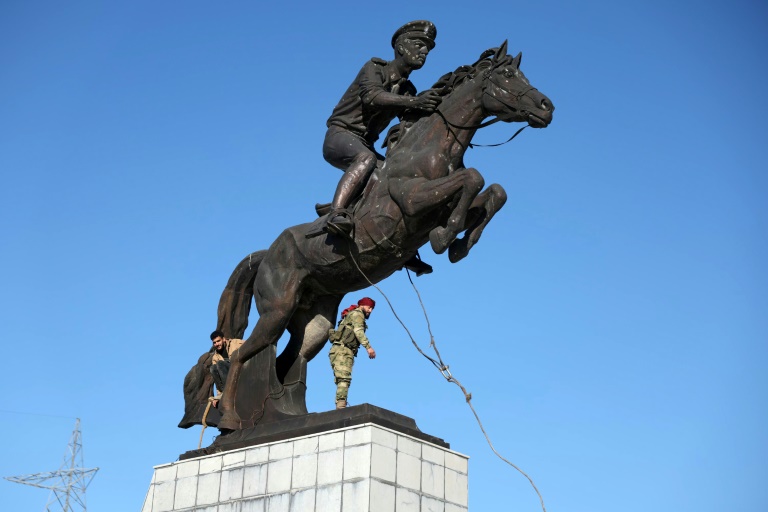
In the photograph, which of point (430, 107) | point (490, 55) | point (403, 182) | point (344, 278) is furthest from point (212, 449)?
point (490, 55)

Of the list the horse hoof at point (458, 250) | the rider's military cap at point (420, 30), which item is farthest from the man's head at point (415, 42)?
the horse hoof at point (458, 250)

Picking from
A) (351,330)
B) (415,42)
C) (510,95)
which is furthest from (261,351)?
(510,95)

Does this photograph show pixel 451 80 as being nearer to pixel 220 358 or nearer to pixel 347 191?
pixel 347 191

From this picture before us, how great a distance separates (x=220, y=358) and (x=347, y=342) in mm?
2002

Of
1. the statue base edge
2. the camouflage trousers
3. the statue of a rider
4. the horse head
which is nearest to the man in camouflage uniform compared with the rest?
the camouflage trousers

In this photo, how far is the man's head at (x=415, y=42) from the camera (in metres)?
12.2

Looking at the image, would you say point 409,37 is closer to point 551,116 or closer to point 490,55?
point 490,55

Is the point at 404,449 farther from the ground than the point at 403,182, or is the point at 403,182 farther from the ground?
the point at 403,182

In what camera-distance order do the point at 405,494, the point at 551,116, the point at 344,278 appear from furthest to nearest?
the point at 344,278
the point at 551,116
the point at 405,494

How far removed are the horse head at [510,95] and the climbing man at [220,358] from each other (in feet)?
13.7

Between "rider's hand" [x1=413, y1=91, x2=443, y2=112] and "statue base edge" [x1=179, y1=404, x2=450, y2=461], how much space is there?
3210 millimetres

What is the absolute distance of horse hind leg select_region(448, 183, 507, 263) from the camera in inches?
445

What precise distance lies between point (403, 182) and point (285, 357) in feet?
8.63

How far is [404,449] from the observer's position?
10727mm
